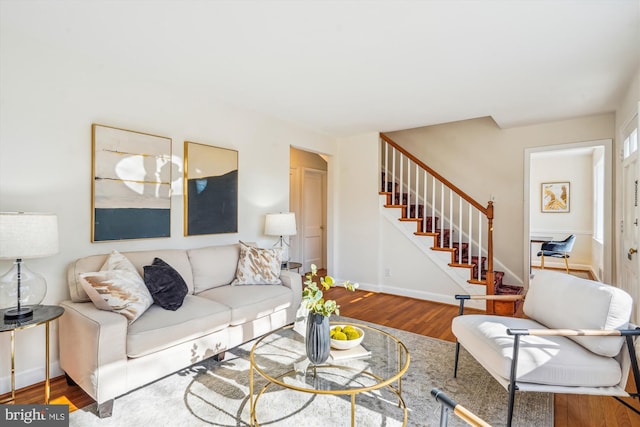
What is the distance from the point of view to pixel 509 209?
4.96 metres

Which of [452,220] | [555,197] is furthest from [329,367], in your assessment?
[555,197]

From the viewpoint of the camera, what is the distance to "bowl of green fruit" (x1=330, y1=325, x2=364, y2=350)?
1966 mm

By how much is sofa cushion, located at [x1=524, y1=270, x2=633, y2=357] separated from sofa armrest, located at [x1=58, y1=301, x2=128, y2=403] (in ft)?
9.16

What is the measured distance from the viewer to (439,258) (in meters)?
4.63

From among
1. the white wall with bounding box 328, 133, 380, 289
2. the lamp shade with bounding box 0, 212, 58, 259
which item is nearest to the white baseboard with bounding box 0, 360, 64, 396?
the lamp shade with bounding box 0, 212, 58, 259

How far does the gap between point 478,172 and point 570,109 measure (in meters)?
1.51

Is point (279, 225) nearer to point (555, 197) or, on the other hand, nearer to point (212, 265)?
point (212, 265)

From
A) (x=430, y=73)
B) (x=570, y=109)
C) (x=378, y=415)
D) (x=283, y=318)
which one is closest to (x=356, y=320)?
(x=283, y=318)

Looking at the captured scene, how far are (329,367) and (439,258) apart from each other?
3.11 meters

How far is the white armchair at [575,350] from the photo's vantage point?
1.79 m

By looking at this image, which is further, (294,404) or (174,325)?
(174,325)

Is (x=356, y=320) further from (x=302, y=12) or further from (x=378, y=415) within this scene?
(x=302, y=12)

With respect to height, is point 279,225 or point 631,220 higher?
point 631,220

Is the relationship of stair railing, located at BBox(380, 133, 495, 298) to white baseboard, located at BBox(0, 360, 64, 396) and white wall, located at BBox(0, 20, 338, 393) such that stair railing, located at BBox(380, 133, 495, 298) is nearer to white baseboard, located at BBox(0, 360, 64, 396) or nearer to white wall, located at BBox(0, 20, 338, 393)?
white wall, located at BBox(0, 20, 338, 393)
